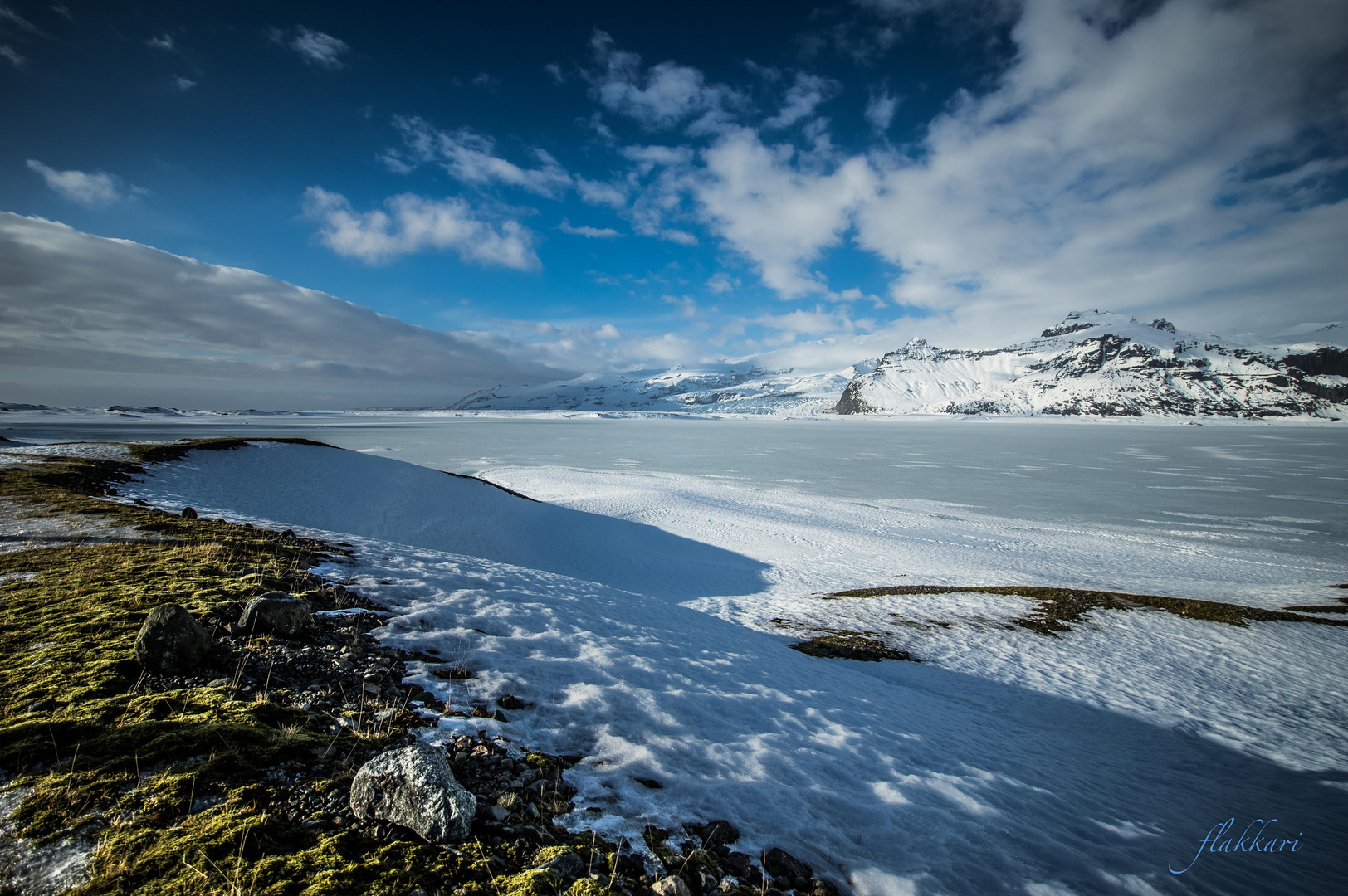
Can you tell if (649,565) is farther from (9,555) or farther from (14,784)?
(14,784)

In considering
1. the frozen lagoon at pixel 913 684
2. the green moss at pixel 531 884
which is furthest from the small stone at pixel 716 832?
the green moss at pixel 531 884

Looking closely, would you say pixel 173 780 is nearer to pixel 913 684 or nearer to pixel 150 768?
pixel 150 768

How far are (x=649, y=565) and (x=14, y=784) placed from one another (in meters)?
15.4

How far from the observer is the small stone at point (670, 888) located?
3007 millimetres

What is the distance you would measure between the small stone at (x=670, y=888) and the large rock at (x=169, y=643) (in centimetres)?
463

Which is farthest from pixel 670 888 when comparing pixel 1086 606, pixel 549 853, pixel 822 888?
pixel 1086 606

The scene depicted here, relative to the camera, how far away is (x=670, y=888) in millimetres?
3025

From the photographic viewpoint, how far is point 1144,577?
54.2ft

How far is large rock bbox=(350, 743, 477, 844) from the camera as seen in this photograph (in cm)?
300

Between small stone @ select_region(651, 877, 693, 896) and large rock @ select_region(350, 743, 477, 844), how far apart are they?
120 centimetres

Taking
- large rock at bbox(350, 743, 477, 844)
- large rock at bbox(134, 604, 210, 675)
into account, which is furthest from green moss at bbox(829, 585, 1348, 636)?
large rock at bbox(134, 604, 210, 675)

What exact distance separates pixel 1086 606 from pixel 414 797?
1572 cm

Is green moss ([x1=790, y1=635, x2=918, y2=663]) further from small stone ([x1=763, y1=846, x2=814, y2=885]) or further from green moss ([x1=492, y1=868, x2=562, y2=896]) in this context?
green moss ([x1=492, y1=868, x2=562, y2=896])
